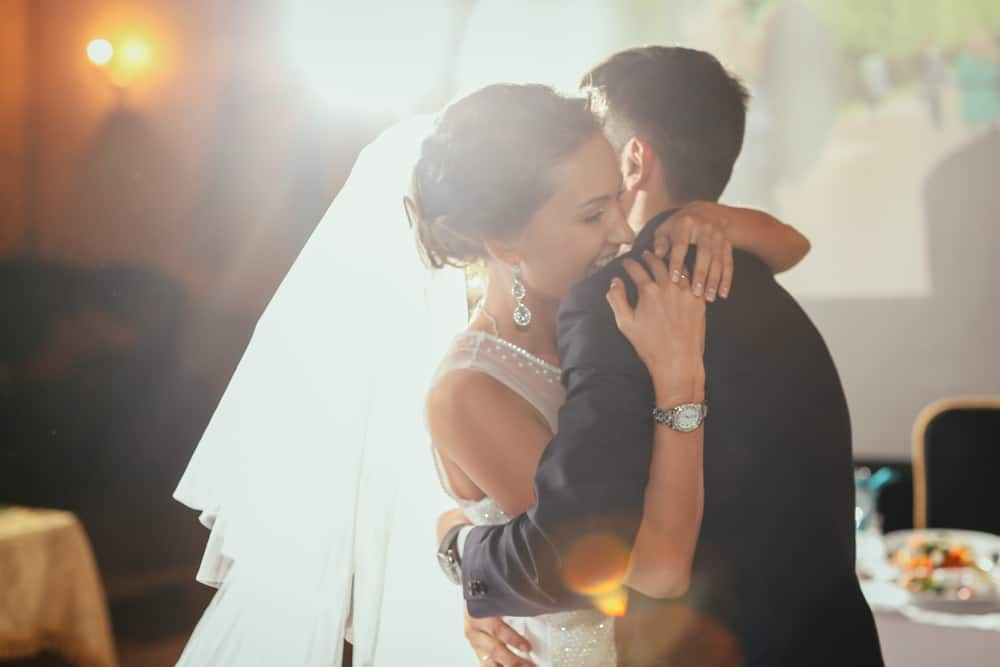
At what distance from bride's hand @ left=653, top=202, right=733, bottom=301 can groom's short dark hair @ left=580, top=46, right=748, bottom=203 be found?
0.16 metres

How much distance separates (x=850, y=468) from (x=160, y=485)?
9.38ft

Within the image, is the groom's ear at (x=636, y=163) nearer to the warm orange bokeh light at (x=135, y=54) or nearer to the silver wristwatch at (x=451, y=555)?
the silver wristwatch at (x=451, y=555)

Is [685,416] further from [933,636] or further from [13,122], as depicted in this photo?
[13,122]

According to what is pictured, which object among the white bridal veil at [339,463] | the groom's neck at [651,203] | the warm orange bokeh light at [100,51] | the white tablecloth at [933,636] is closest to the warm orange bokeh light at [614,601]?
the groom's neck at [651,203]

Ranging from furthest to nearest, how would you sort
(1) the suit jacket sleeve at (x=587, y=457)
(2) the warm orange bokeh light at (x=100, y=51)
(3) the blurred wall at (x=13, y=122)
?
(2) the warm orange bokeh light at (x=100, y=51) → (3) the blurred wall at (x=13, y=122) → (1) the suit jacket sleeve at (x=587, y=457)

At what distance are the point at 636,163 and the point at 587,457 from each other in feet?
1.76

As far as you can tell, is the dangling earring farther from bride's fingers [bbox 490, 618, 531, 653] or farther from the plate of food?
the plate of food

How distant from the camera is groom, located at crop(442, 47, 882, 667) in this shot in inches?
41.9

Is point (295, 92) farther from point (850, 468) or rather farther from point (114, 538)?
point (850, 468)

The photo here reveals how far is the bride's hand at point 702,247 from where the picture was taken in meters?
1.13

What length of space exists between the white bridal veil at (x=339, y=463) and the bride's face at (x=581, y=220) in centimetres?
47

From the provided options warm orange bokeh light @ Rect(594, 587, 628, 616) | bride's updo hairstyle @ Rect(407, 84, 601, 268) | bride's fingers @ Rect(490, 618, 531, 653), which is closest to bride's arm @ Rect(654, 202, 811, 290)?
bride's updo hairstyle @ Rect(407, 84, 601, 268)

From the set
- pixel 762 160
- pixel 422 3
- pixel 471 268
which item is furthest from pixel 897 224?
pixel 471 268

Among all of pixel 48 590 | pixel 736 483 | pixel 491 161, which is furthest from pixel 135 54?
pixel 736 483
